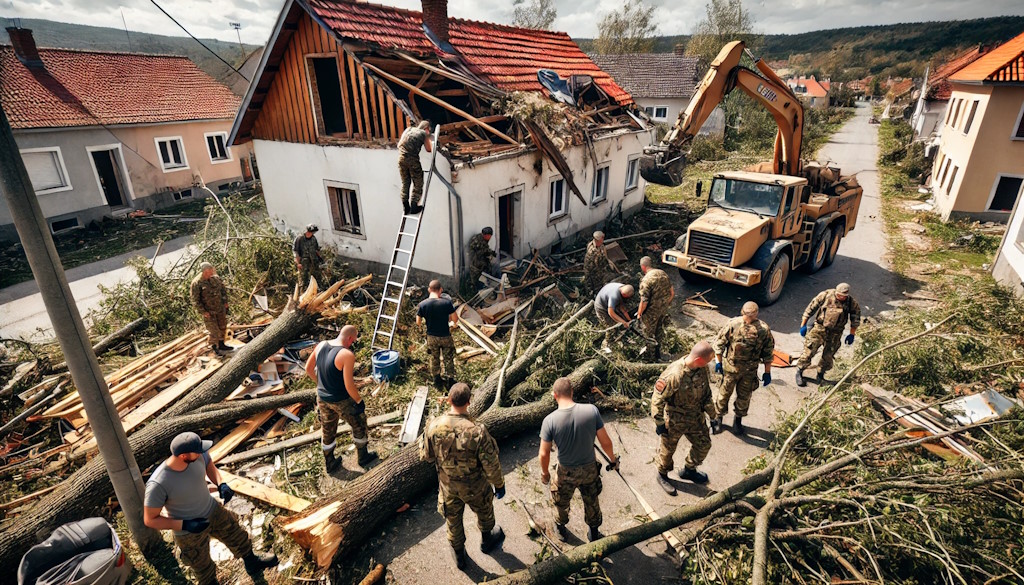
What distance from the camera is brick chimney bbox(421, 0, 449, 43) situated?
474 inches

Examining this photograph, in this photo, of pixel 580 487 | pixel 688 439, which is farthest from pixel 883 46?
pixel 580 487

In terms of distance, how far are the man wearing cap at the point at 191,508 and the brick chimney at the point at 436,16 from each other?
1130 cm

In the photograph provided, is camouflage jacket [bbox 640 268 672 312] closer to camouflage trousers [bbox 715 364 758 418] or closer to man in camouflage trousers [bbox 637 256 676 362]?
man in camouflage trousers [bbox 637 256 676 362]

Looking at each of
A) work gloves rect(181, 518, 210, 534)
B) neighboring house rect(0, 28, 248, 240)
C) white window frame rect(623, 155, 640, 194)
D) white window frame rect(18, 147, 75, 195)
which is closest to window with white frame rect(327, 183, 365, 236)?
work gloves rect(181, 518, 210, 534)

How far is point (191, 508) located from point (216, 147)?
22146mm

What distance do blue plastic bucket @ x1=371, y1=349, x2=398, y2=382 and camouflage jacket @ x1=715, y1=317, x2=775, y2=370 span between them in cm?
491

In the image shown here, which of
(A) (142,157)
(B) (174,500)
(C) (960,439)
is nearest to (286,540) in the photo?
(B) (174,500)

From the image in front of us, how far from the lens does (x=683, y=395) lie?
527cm

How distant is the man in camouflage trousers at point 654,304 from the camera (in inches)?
307

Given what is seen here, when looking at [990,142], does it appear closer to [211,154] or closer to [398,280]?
[398,280]

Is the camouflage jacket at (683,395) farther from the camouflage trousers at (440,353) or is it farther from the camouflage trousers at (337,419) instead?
the camouflage trousers at (337,419)

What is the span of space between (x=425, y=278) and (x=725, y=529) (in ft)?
25.8

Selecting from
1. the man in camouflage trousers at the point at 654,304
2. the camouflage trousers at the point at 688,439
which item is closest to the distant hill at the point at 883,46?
the man in camouflage trousers at the point at 654,304

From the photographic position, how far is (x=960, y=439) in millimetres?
5484
